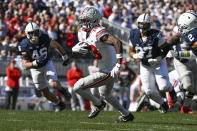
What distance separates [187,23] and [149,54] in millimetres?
825

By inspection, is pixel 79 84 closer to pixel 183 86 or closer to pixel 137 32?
pixel 137 32

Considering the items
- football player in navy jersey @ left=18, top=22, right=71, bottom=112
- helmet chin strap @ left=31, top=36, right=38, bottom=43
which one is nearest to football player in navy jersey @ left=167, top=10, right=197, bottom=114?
football player in navy jersey @ left=18, top=22, right=71, bottom=112

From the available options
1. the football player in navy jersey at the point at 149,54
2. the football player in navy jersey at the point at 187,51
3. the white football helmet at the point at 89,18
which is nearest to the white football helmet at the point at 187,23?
the football player in navy jersey at the point at 187,51

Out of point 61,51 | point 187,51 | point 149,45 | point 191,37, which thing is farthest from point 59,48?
point 187,51

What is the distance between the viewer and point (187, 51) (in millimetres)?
8297

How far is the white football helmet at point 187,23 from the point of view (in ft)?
29.2

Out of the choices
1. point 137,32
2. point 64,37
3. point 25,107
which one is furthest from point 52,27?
point 137,32

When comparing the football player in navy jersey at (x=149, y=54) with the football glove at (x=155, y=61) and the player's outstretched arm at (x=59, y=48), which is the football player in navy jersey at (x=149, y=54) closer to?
the football glove at (x=155, y=61)

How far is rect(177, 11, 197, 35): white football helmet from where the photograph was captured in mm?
8914

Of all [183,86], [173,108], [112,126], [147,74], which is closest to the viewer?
[112,126]

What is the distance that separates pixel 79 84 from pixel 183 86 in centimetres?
303

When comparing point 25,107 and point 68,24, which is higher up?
point 68,24

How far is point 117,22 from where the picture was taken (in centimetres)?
1781

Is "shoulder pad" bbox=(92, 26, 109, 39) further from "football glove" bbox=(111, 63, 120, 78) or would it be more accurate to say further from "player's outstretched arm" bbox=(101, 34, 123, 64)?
"football glove" bbox=(111, 63, 120, 78)
